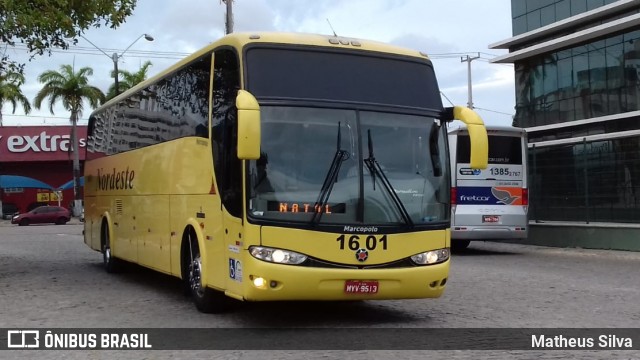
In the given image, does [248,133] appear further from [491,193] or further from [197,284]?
[491,193]

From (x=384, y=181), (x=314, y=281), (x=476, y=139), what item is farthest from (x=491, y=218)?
(x=314, y=281)

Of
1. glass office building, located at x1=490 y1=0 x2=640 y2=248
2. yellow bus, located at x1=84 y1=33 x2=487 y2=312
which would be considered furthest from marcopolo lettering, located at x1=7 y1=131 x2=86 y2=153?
yellow bus, located at x1=84 y1=33 x2=487 y2=312

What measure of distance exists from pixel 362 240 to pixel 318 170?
0.86 meters

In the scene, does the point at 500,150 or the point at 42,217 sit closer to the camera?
the point at 500,150

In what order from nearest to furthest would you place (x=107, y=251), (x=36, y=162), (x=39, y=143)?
(x=107, y=251) < (x=39, y=143) < (x=36, y=162)

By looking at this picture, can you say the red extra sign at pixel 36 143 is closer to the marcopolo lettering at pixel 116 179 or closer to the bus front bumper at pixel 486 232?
the marcopolo lettering at pixel 116 179

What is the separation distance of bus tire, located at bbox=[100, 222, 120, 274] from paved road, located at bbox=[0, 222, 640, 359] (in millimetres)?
206

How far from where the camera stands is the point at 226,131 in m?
8.22

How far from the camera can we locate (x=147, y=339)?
7.60 meters

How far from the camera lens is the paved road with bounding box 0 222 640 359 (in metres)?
8.30

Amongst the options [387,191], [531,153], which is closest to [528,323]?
[387,191]

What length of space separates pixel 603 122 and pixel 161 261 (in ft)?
97.9

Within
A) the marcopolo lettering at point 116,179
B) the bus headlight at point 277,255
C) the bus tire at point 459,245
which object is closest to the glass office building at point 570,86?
the bus tire at point 459,245

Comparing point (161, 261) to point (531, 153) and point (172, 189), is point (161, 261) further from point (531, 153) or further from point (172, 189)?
point (531, 153)
